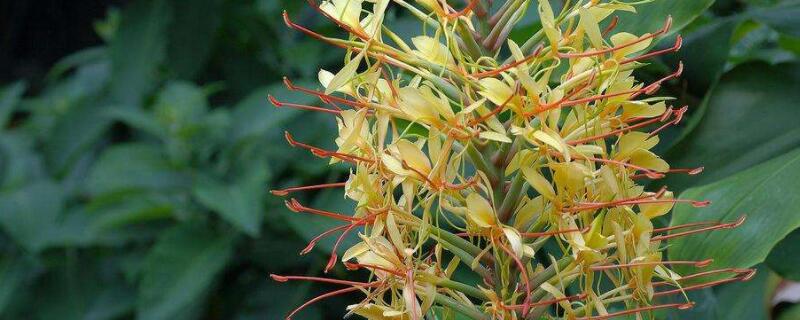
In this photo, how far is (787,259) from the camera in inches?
29.9

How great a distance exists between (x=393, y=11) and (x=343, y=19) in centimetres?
81

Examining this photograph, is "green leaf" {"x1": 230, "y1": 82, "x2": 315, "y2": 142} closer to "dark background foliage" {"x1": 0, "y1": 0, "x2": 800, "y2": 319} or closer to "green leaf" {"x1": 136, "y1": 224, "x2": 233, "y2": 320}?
"dark background foliage" {"x1": 0, "y1": 0, "x2": 800, "y2": 319}

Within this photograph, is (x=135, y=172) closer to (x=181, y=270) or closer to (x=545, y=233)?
(x=181, y=270)

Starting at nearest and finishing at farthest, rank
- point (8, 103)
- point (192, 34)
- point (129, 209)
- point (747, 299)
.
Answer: point (747, 299)
point (129, 209)
point (192, 34)
point (8, 103)

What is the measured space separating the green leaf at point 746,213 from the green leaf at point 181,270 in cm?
70

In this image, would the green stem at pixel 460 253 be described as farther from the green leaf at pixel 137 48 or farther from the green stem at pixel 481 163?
the green leaf at pixel 137 48

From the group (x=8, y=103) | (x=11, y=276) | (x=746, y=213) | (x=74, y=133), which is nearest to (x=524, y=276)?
(x=746, y=213)

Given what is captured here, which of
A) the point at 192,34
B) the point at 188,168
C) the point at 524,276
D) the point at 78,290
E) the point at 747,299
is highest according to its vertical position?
the point at 524,276

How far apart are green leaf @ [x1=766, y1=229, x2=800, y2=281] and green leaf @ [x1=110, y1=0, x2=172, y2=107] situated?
0.98 m

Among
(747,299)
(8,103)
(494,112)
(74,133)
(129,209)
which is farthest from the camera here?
(8,103)

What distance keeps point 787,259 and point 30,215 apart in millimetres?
1040

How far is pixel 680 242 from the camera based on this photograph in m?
0.70

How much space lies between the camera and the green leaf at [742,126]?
0.84 meters

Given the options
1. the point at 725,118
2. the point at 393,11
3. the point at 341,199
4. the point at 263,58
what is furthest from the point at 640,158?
the point at 263,58
